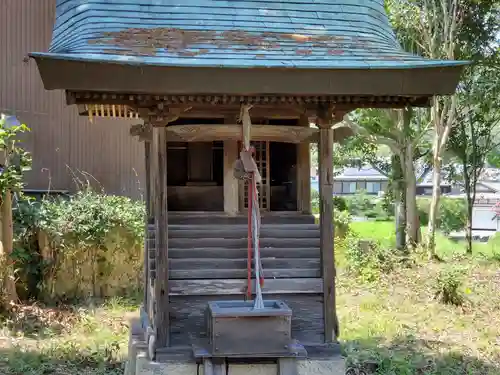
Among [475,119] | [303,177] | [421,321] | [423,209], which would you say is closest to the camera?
[303,177]

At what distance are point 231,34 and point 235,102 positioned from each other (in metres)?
0.77

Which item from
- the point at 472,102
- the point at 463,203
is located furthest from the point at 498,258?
the point at 463,203

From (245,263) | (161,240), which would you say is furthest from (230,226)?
(161,240)

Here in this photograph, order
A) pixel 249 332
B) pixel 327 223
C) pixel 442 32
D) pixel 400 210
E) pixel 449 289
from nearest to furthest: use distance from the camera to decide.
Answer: pixel 249 332 < pixel 327 223 < pixel 449 289 < pixel 442 32 < pixel 400 210

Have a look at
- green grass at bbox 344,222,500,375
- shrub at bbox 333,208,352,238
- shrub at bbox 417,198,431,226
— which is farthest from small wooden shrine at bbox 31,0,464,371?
shrub at bbox 417,198,431,226

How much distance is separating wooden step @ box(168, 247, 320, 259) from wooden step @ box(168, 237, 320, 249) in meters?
0.05

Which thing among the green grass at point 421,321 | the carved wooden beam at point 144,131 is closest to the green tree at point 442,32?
the green grass at point 421,321

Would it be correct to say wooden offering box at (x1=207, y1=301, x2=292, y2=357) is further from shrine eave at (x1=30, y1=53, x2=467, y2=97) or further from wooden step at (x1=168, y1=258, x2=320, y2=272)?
shrine eave at (x1=30, y1=53, x2=467, y2=97)

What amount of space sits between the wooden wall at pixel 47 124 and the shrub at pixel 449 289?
7.96m

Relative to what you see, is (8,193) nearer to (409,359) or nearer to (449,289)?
(409,359)

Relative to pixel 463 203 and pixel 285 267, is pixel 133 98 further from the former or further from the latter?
pixel 463 203

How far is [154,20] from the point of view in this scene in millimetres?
6934

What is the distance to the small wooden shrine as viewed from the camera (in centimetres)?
604

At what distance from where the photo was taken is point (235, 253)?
724 cm
